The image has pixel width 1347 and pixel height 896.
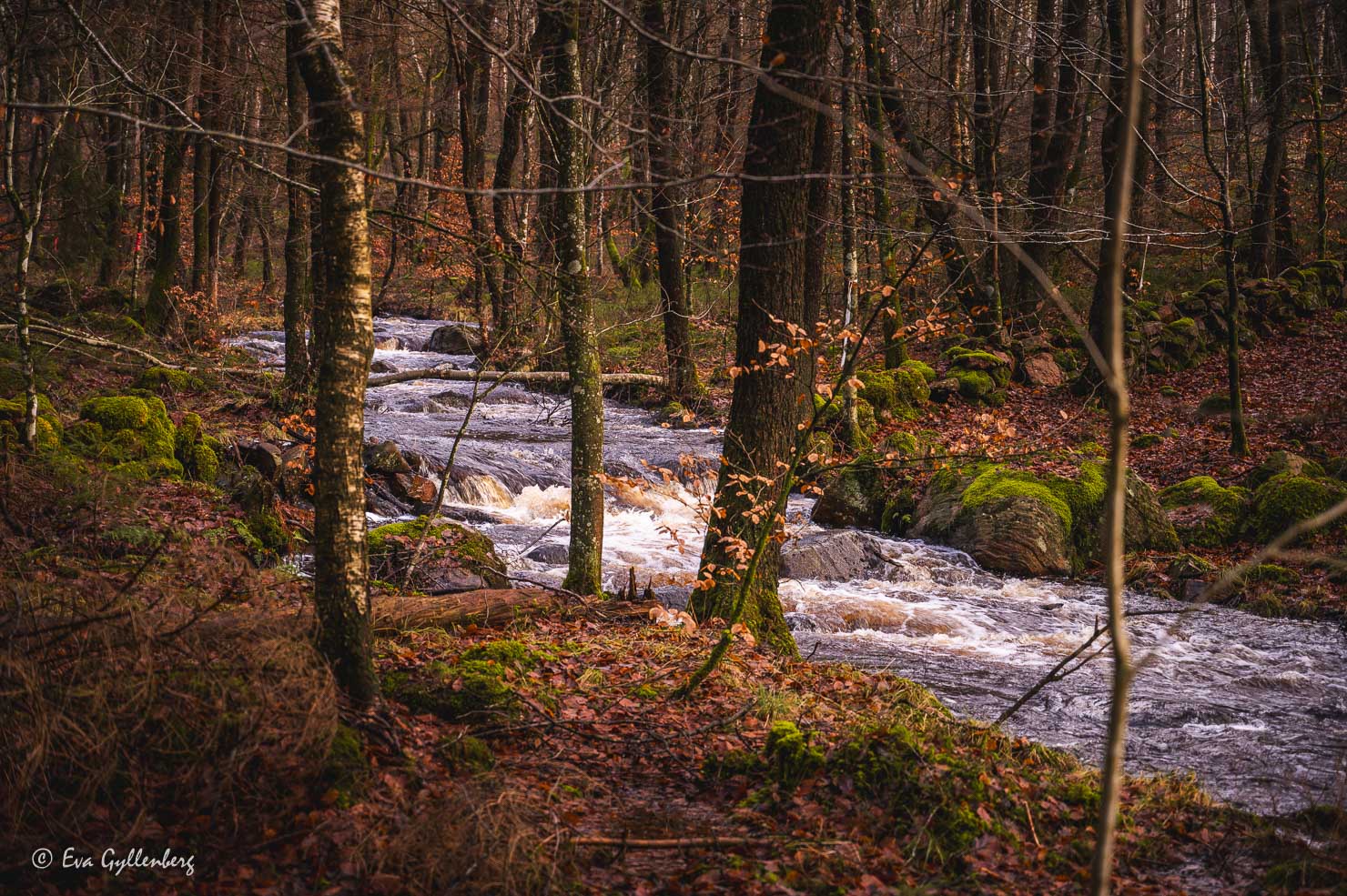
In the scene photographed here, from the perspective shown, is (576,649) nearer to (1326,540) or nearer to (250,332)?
(1326,540)

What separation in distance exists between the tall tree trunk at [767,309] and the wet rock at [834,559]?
3.22 m

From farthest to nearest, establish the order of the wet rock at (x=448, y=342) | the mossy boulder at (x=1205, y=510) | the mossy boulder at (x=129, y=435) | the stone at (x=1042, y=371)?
the wet rock at (x=448, y=342)
the stone at (x=1042, y=371)
the mossy boulder at (x=1205, y=510)
the mossy boulder at (x=129, y=435)

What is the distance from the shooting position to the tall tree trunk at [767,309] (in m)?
6.33

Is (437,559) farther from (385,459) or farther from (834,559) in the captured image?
(834,559)

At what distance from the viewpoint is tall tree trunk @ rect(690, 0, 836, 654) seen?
6.33m

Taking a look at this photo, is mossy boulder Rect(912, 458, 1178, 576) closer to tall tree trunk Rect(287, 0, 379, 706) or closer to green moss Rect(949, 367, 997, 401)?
green moss Rect(949, 367, 997, 401)

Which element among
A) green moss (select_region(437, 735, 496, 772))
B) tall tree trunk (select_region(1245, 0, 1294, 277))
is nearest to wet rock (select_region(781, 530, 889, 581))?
green moss (select_region(437, 735, 496, 772))

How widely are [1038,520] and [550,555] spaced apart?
616cm

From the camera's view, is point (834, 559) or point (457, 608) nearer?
point (457, 608)

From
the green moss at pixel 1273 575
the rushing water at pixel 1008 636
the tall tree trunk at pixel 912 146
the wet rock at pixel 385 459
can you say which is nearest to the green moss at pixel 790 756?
the rushing water at pixel 1008 636

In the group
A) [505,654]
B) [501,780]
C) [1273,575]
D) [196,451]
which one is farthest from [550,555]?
[1273,575]

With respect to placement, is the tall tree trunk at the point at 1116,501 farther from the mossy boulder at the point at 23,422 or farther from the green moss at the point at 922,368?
the green moss at the point at 922,368

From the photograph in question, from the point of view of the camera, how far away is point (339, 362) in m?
3.85

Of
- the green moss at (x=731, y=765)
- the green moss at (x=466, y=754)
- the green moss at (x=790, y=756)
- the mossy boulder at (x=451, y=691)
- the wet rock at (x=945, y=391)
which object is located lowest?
the green moss at (x=731, y=765)
